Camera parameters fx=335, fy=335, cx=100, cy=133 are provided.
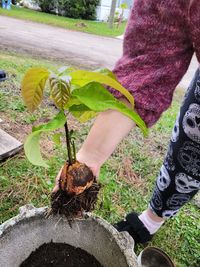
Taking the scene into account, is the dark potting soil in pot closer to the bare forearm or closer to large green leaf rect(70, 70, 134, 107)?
the bare forearm

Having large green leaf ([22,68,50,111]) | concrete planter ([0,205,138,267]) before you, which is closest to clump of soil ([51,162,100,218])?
concrete planter ([0,205,138,267])

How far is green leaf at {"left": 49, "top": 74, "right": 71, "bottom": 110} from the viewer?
0.68m

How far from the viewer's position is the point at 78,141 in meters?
2.33

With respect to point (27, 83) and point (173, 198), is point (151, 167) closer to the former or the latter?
point (173, 198)

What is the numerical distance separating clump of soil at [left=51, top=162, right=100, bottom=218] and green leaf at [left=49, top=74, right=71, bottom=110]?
244 millimetres

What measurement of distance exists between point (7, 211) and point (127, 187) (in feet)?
2.42

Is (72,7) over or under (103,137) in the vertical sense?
under

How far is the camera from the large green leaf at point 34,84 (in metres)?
0.71

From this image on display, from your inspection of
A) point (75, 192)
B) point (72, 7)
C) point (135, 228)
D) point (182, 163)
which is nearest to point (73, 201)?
point (75, 192)

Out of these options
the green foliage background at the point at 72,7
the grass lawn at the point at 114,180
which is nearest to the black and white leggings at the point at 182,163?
the grass lawn at the point at 114,180

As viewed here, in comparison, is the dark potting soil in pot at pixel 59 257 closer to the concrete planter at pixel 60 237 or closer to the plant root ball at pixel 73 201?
the concrete planter at pixel 60 237

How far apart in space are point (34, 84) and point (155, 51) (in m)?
0.39

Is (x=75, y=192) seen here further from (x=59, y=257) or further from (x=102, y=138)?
(x=59, y=257)

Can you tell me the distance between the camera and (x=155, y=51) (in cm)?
94
